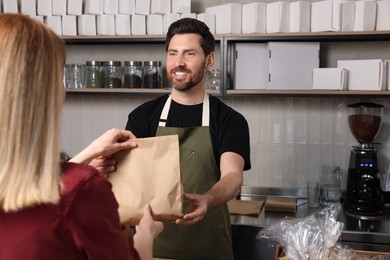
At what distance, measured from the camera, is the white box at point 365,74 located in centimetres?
263

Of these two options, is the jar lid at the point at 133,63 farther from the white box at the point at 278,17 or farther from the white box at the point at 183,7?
the white box at the point at 278,17

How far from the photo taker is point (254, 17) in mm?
2766

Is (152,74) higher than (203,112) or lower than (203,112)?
higher

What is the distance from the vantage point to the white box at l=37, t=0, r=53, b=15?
3107 millimetres

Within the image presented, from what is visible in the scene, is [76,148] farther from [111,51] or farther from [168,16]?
[168,16]

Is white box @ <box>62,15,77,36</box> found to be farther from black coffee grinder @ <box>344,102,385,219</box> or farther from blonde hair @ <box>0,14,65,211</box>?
blonde hair @ <box>0,14,65,211</box>

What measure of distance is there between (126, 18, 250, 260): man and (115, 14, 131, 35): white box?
1143 mm

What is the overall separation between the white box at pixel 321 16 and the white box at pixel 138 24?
3.44 ft

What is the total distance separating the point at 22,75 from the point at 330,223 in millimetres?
1081

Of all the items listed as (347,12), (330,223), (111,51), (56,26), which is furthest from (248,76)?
(330,223)

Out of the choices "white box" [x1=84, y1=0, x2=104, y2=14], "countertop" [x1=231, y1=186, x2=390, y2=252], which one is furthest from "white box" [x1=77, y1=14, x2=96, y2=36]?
"countertop" [x1=231, y1=186, x2=390, y2=252]

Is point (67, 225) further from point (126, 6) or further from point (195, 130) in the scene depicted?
point (126, 6)

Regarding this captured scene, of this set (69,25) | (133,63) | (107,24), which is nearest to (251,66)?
(133,63)

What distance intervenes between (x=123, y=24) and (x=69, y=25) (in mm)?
396
